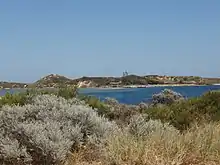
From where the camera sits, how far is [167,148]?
25.1 feet

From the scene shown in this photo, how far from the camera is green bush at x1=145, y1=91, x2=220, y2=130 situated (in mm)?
12969

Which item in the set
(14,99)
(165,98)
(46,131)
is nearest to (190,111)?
Result: (14,99)

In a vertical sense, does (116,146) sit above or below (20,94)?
below

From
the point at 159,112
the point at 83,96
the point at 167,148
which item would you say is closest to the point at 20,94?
the point at 83,96

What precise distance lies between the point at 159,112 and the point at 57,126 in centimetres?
607

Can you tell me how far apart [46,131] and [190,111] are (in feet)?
25.1

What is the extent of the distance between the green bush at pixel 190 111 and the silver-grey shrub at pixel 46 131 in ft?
12.9

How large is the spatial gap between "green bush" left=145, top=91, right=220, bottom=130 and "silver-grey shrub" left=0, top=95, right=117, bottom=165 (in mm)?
3944

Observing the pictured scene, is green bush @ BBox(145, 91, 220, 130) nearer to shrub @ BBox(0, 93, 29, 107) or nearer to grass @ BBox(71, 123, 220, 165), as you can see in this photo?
shrub @ BBox(0, 93, 29, 107)

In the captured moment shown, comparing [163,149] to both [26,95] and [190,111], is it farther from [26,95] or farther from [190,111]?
[190,111]

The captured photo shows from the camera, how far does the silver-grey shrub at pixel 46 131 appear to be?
24.3ft

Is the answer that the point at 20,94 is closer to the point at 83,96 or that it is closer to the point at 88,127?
the point at 83,96

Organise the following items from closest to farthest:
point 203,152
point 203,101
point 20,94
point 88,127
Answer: point 203,152 → point 88,127 → point 20,94 → point 203,101

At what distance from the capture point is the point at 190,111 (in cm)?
1446
